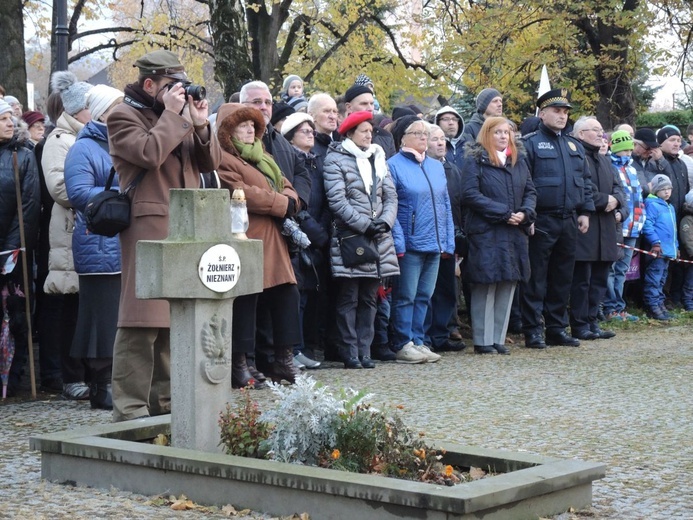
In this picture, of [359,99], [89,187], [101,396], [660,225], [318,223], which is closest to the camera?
[89,187]

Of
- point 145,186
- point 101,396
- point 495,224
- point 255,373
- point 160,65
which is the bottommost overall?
point 101,396

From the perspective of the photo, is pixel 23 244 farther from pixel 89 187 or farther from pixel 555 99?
pixel 555 99

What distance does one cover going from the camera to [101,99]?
8.40 meters

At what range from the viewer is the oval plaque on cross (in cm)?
586

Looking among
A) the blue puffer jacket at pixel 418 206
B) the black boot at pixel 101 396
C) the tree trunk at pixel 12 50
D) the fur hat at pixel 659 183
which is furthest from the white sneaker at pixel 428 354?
the tree trunk at pixel 12 50

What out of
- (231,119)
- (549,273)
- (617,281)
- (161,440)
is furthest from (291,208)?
(617,281)

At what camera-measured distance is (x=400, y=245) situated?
1124cm

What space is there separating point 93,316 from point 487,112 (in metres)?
6.37

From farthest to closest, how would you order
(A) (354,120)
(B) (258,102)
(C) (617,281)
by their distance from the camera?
(C) (617,281), (A) (354,120), (B) (258,102)

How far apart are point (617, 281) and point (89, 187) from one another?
341 inches

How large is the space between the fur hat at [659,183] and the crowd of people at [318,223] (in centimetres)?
69

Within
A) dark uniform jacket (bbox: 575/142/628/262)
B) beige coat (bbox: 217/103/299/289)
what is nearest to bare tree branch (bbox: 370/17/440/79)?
dark uniform jacket (bbox: 575/142/628/262)

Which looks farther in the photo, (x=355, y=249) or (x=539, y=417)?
(x=355, y=249)

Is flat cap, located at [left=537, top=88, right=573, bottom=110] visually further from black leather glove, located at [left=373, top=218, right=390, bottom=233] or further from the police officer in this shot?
black leather glove, located at [left=373, top=218, right=390, bottom=233]
